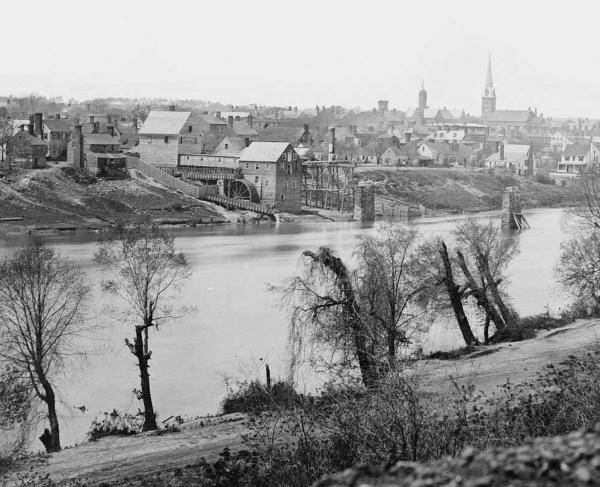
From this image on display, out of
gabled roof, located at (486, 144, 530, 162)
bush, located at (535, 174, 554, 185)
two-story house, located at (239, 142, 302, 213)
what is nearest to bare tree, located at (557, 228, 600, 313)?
two-story house, located at (239, 142, 302, 213)

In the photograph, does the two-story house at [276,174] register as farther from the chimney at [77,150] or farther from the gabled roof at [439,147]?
the gabled roof at [439,147]

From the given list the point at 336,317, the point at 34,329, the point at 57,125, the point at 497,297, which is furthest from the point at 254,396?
the point at 57,125

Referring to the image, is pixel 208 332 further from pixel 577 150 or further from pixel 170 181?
pixel 577 150

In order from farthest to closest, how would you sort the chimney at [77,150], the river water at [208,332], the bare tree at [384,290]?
the chimney at [77,150]
the river water at [208,332]
the bare tree at [384,290]

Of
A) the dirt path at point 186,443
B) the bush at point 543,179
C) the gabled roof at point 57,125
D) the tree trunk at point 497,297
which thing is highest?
the gabled roof at point 57,125

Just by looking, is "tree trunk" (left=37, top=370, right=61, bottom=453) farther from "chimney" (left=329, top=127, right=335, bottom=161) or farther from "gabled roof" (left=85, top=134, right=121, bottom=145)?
"chimney" (left=329, top=127, right=335, bottom=161)

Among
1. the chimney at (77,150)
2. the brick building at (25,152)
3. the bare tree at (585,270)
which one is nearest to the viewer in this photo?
the bare tree at (585,270)

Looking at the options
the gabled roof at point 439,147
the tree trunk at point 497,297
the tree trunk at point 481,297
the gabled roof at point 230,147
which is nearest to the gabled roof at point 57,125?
the gabled roof at point 230,147
